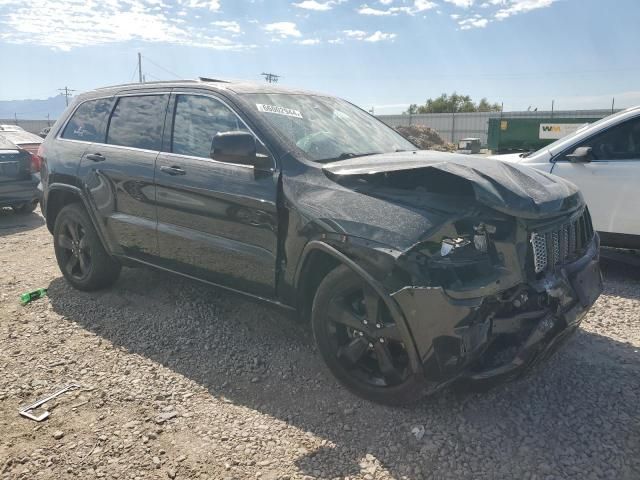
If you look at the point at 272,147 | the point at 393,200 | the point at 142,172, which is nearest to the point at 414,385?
the point at 393,200

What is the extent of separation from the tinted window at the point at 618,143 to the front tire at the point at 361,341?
3849 millimetres

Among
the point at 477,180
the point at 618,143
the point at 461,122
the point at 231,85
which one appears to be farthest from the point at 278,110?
the point at 461,122

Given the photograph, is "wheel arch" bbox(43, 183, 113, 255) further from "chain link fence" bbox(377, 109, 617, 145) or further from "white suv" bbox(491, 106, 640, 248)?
"chain link fence" bbox(377, 109, 617, 145)

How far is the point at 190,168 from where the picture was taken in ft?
12.5

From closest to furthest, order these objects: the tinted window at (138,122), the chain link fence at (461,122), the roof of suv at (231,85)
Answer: the roof of suv at (231,85) < the tinted window at (138,122) < the chain link fence at (461,122)

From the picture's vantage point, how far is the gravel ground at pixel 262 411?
8.60 ft

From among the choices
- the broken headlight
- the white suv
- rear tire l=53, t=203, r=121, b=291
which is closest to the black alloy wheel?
rear tire l=53, t=203, r=121, b=291

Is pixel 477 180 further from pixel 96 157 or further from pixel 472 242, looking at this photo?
pixel 96 157

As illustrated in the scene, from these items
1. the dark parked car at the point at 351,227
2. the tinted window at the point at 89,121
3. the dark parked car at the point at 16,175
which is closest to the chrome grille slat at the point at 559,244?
the dark parked car at the point at 351,227

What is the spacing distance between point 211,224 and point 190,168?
46 cm

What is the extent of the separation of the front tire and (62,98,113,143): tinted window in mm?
2799

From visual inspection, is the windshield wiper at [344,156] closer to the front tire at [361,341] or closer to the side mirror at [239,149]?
the side mirror at [239,149]

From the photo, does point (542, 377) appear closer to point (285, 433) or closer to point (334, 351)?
point (334, 351)

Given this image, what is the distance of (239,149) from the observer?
3.25 meters
